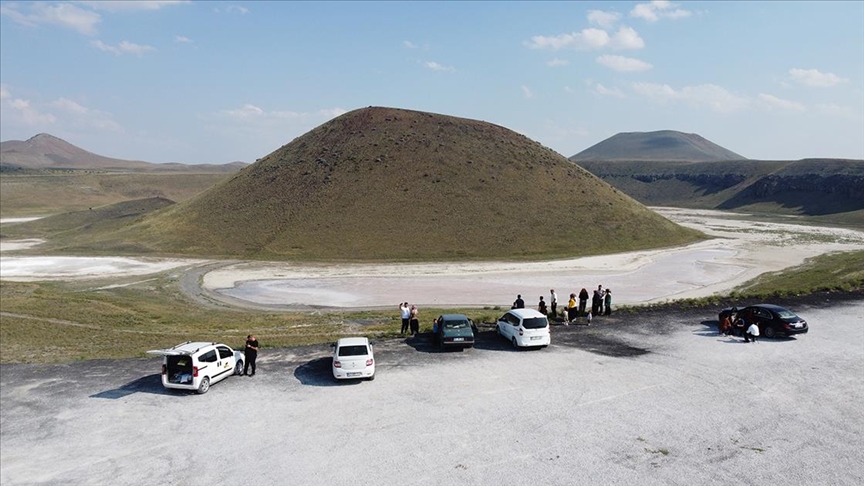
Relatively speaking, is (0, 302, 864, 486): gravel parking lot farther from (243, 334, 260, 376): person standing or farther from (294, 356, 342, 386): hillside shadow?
(243, 334, 260, 376): person standing

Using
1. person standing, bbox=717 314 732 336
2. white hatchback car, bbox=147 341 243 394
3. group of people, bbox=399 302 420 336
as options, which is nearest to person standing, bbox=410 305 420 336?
group of people, bbox=399 302 420 336

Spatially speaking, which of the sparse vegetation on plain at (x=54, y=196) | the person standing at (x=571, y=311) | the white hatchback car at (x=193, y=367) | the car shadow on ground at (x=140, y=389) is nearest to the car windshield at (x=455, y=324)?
the person standing at (x=571, y=311)

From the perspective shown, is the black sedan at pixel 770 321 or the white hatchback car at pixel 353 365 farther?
the black sedan at pixel 770 321

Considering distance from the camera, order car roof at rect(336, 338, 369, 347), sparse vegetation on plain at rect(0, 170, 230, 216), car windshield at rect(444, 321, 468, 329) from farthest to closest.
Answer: sparse vegetation on plain at rect(0, 170, 230, 216) → car windshield at rect(444, 321, 468, 329) → car roof at rect(336, 338, 369, 347)

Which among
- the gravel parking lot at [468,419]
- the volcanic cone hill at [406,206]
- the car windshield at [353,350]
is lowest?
the gravel parking lot at [468,419]

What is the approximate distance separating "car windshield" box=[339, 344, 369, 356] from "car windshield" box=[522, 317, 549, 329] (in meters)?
8.13

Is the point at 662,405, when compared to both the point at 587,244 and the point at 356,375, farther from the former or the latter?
the point at 587,244

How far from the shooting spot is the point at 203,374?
808 inches

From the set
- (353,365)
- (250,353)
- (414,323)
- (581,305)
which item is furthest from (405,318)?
(581,305)

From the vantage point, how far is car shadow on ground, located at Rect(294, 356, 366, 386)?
2159 cm

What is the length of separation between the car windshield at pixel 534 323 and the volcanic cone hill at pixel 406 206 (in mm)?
47808

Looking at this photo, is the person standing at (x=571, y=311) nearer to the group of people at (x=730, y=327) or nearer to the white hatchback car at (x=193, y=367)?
the group of people at (x=730, y=327)

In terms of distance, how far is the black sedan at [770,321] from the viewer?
1032 inches

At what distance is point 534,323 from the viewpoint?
1014 inches
